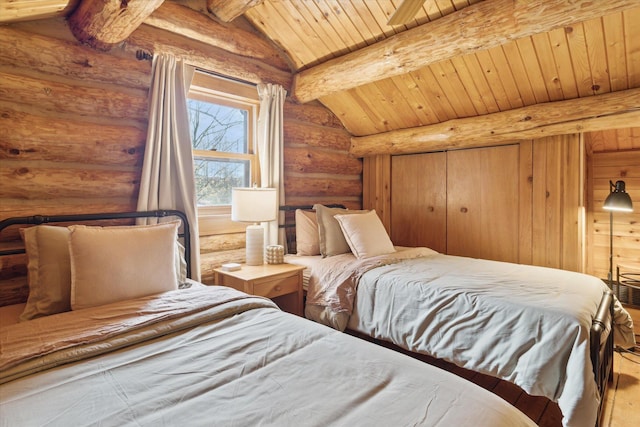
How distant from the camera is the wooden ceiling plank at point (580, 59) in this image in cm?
242

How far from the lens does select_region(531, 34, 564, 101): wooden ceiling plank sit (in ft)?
8.40

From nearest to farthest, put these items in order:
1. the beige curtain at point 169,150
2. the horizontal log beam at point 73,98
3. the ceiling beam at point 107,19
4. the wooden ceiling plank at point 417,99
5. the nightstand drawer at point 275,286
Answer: the ceiling beam at point 107,19 → the horizontal log beam at point 73,98 → the beige curtain at point 169,150 → the nightstand drawer at point 275,286 → the wooden ceiling plank at point 417,99

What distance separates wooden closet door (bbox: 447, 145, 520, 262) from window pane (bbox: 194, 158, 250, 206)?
2179 millimetres

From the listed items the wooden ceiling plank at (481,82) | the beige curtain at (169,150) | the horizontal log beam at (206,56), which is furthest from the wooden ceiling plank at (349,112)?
the beige curtain at (169,150)

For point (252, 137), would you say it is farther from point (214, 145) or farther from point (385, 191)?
point (385, 191)

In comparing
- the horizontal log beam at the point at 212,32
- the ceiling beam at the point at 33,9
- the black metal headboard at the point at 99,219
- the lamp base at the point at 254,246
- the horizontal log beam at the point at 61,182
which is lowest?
the lamp base at the point at 254,246

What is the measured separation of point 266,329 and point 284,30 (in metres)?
2.82

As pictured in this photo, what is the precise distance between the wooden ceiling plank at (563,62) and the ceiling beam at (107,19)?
2609mm

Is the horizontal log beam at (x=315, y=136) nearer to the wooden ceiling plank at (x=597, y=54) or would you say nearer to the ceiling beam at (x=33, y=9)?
the ceiling beam at (x=33, y=9)

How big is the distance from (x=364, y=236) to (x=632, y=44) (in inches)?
89.8

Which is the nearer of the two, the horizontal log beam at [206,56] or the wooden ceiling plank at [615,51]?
the wooden ceiling plank at [615,51]

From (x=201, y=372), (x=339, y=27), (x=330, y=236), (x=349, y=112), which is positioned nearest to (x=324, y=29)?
(x=339, y=27)

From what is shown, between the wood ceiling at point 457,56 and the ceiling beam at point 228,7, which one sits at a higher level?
the ceiling beam at point 228,7

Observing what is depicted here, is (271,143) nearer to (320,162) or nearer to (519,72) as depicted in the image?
(320,162)
